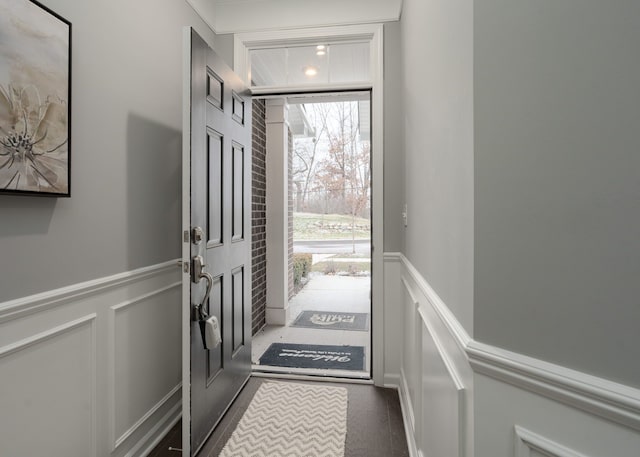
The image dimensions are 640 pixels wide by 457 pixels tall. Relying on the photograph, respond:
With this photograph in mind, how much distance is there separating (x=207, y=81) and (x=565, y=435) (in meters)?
1.99

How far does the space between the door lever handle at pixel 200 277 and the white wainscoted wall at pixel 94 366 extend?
0.89 ft

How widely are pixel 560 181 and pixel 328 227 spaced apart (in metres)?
5.18

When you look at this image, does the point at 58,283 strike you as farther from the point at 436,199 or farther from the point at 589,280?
the point at 589,280

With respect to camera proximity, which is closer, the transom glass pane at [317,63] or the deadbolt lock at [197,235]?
the deadbolt lock at [197,235]

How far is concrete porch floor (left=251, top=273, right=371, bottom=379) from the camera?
2.79m

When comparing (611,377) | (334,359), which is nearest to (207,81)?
(611,377)

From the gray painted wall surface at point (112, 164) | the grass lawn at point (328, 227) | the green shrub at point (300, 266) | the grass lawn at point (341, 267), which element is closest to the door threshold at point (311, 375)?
the gray painted wall surface at point (112, 164)

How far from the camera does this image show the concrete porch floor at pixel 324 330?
2.79 m

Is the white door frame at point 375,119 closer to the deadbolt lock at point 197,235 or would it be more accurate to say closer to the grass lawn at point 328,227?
the deadbolt lock at point 197,235

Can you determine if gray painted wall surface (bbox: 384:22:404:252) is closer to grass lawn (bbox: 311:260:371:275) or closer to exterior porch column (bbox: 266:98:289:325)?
exterior porch column (bbox: 266:98:289:325)

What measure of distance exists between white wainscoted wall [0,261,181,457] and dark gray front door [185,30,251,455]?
0.26 meters

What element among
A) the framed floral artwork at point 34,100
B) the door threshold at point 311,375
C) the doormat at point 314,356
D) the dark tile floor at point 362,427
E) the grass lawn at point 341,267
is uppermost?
the framed floral artwork at point 34,100

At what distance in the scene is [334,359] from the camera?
3.02 metres

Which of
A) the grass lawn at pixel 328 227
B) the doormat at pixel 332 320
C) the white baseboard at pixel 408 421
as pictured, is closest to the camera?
the white baseboard at pixel 408 421
